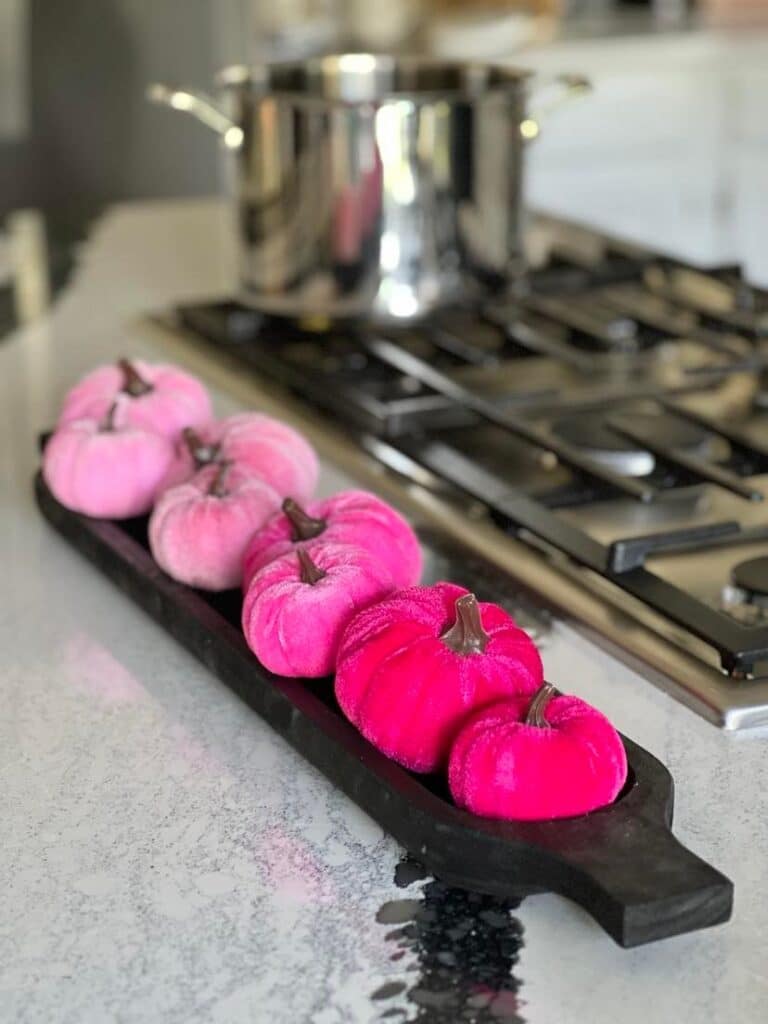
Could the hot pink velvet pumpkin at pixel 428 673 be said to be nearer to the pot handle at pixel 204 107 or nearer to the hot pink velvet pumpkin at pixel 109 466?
the hot pink velvet pumpkin at pixel 109 466

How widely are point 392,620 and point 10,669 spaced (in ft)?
0.76

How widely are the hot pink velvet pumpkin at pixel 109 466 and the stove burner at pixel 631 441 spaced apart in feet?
0.89

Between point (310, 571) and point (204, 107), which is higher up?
point (204, 107)

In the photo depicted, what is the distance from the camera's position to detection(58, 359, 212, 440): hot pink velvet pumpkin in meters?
0.86

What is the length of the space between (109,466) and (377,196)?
1.30 ft

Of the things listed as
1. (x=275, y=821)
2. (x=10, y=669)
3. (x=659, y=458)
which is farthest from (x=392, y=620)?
(x=659, y=458)

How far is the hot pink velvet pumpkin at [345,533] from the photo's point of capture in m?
0.71

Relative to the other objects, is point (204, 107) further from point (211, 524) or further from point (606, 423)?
point (211, 524)

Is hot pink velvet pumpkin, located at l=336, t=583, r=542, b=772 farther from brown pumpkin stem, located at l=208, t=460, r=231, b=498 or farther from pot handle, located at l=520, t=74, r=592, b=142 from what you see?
pot handle, located at l=520, t=74, r=592, b=142

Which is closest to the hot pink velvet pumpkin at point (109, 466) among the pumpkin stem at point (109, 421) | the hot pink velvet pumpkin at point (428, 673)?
the pumpkin stem at point (109, 421)

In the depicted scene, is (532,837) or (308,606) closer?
(532,837)

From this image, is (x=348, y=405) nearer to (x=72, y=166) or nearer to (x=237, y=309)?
(x=237, y=309)

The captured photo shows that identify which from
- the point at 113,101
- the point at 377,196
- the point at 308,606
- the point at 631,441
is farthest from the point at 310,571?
the point at 113,101

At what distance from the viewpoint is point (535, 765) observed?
555 mm
